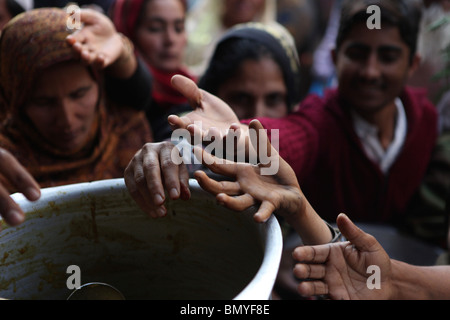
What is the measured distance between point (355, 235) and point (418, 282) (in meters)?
0.17

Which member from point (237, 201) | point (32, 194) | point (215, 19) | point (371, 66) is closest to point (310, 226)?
point (237, 201)

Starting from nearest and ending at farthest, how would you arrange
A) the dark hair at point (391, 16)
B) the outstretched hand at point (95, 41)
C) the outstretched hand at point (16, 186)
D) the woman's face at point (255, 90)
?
the outstretched hand at point (16, 186)
the outstretched hand at point (95, 41)
the dark hair at point (391, 16)
the woman's face at point (255, 90)

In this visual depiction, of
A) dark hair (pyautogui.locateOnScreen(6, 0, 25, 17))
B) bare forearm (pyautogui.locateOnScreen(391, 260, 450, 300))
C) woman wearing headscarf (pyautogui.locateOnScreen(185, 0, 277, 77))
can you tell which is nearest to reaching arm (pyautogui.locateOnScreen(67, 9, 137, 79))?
dark hair (pyautogui.locateOnScreen(6, 0, 25, 17))

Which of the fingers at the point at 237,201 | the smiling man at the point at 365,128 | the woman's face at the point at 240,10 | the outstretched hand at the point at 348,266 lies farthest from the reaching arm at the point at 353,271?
the woman's face at the point at 240,10

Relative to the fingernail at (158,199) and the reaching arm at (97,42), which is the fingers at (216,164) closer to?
the fingernail at (158,199)

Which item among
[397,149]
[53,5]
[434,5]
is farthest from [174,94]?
[434,5]

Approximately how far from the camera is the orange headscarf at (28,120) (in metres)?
1.16

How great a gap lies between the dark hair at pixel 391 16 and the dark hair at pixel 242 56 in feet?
0.69

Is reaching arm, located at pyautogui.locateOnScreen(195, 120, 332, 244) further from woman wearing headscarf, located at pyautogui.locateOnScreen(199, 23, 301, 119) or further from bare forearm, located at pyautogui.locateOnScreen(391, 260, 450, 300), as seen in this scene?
woman wearing headscarf, located at pyautogui.locateOnScreen(199, 23, 301, 119)

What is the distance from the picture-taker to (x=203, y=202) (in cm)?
72

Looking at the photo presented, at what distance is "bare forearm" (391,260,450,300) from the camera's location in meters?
0.72

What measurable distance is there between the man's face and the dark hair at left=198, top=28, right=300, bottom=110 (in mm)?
199

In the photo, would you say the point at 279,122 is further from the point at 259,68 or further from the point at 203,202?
the point at 203,202

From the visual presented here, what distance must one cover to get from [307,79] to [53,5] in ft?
5.31
